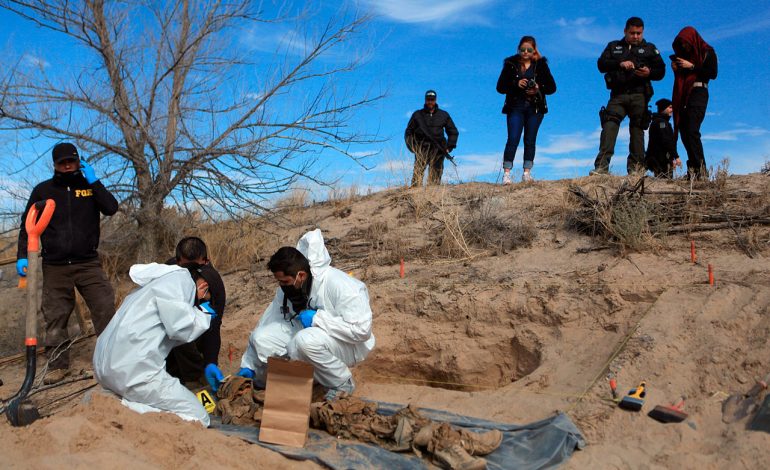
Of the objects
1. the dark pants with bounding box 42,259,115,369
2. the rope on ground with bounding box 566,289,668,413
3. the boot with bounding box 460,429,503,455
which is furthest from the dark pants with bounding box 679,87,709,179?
the dark pants with bounding box 42,259,115,369

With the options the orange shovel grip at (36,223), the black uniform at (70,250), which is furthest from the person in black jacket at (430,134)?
the orange shovel grip at (36,223)

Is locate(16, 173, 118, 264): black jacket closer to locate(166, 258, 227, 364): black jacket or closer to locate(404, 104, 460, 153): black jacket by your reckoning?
locate(166, 258, 227, 364): black jacket

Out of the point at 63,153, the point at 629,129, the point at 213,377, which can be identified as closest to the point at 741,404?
the point at 213,377

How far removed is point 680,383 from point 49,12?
676cm

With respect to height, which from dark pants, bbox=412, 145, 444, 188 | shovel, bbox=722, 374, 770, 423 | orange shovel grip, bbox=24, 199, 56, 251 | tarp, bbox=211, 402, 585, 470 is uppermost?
dark pants, bbox=412, 145, 444, 188

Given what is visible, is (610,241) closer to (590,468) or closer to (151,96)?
(590,468)

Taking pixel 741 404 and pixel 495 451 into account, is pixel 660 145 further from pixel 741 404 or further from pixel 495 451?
pixel 495 451

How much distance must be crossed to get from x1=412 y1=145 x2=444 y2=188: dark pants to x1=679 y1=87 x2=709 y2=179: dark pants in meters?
3.20

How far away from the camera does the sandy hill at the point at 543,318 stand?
371 cm

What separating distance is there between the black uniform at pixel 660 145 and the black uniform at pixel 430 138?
8.22ft

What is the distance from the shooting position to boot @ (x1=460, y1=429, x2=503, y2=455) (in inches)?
151

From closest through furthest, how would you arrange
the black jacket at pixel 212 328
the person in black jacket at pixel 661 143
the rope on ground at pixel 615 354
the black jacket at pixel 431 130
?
the rope on ground at pixel 615 354
the black jacket at pixel 212 328
the person in black jacket at pixel 661 143
the black jacket at pixel 431 130

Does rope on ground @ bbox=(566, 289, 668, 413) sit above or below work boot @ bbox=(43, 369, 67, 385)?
above

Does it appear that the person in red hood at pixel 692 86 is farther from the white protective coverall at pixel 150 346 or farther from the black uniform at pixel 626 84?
the white protective coverall at pixel 150 346
